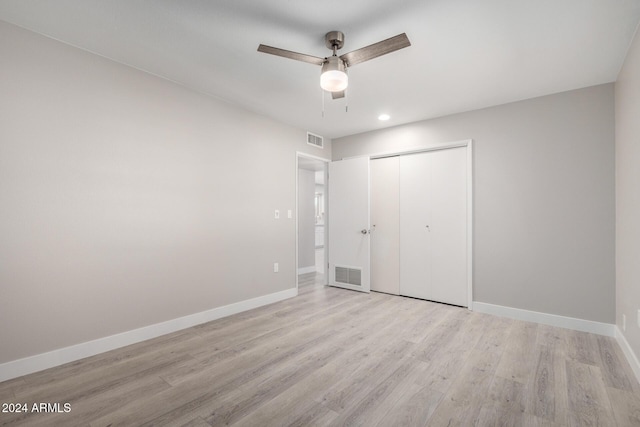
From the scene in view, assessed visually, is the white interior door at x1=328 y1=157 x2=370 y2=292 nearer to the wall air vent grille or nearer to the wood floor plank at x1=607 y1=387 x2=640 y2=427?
the wall air vent grille

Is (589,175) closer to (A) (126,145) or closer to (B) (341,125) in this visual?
(B) (341,125)

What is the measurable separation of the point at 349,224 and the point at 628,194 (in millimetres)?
3195

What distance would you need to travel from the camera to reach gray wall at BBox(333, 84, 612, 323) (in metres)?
2.95

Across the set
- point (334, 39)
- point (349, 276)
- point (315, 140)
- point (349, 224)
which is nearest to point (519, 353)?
point (349, 276)

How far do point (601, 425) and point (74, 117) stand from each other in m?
4.22

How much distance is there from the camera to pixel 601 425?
5.43 ft

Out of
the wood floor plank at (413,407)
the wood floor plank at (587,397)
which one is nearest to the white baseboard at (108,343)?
the wood floor plank at (413,407)

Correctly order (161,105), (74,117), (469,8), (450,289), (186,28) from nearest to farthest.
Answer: (469,8)
(186,28)
(74,117)
(161,105)
(450,289)

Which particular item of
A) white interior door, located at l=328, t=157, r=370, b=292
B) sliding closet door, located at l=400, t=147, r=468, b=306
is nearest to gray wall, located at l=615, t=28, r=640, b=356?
sliding closet door, located at l=400, t=147, r=468, b=306

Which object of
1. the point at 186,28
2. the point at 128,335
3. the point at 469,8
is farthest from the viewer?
the point at 128,335

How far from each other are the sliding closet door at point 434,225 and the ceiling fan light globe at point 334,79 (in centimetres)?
238

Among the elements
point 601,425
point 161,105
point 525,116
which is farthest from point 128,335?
point 525,116

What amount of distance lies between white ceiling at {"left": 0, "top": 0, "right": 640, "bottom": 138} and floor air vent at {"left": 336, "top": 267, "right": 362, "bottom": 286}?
269cm

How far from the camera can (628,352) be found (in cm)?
238
